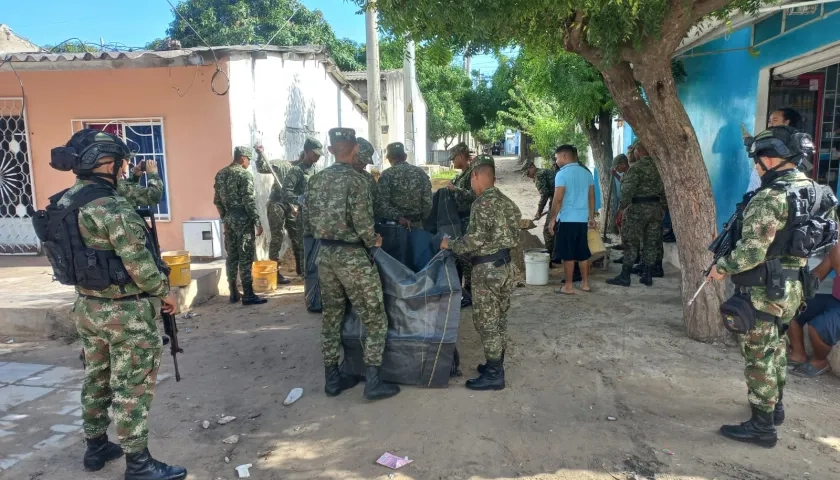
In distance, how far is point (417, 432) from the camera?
379cm

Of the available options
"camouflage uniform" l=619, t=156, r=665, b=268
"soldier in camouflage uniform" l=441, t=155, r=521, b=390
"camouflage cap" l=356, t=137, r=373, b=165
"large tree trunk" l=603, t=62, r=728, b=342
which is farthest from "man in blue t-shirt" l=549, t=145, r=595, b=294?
"soldier in camouflage uniform" l=441, t=155, r=521, b=390

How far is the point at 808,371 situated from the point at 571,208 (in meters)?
3.08

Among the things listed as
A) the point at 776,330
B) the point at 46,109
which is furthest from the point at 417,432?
the point at 46,109

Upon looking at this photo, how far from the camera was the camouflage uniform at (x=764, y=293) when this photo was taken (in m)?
3.38

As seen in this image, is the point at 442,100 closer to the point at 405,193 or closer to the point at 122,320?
the point at 405,193

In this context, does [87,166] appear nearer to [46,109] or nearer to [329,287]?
[329,287]

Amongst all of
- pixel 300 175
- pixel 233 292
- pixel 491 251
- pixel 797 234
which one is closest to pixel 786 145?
pixel 797 234

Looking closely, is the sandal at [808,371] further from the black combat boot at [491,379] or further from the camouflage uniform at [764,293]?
the black combat boot at [491,379]

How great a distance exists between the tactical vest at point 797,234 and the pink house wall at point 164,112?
7.11 m

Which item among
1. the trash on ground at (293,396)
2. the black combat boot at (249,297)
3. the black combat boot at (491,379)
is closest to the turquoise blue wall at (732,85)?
the black combat boot at (491,379)

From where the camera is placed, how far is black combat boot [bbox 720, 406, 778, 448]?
11.5 ft

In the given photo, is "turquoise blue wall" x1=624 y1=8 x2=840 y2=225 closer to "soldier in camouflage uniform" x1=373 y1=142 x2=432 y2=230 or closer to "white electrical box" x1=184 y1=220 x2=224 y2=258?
"soldier in camouflage uniform" x1=373 y1=142 x2=432 y2=230

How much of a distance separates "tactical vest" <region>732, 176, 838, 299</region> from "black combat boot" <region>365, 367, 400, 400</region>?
8.37 ft

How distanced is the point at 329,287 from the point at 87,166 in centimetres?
181
